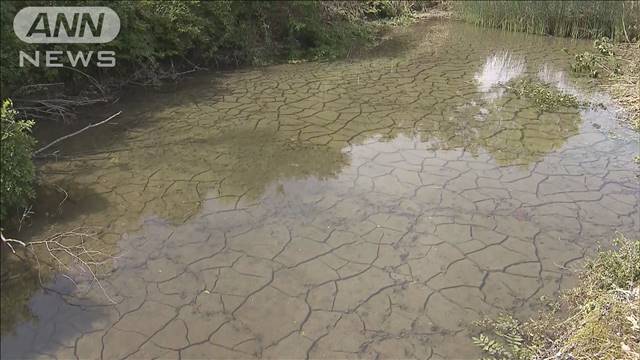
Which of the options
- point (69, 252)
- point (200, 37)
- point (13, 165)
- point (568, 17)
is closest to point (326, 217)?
point (69, 252)

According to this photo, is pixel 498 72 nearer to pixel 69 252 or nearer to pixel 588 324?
pixel 588 324

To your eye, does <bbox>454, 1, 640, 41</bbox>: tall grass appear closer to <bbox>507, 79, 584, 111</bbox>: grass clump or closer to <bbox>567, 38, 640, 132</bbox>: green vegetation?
<bbox>567, 38, 640, 132</bbox>: green vegetation

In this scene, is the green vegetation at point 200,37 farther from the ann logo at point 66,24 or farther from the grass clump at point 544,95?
the grass clump at point 544,95

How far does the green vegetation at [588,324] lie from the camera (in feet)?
8.69

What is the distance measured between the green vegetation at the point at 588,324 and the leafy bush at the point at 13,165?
11.3 feet

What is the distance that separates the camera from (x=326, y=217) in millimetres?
4281

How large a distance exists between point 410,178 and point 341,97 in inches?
100

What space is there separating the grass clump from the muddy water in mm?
209

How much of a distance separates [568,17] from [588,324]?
884 centimetres

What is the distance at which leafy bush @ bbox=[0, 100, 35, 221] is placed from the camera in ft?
12.6

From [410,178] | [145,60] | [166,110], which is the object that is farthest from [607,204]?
[145,60]

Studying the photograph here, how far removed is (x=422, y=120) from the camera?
630 cm

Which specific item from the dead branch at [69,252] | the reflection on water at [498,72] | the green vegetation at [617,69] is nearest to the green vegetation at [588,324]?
the dead branch at [69,252]

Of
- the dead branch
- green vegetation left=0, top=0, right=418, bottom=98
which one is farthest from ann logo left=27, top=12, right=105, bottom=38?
the dead branch
